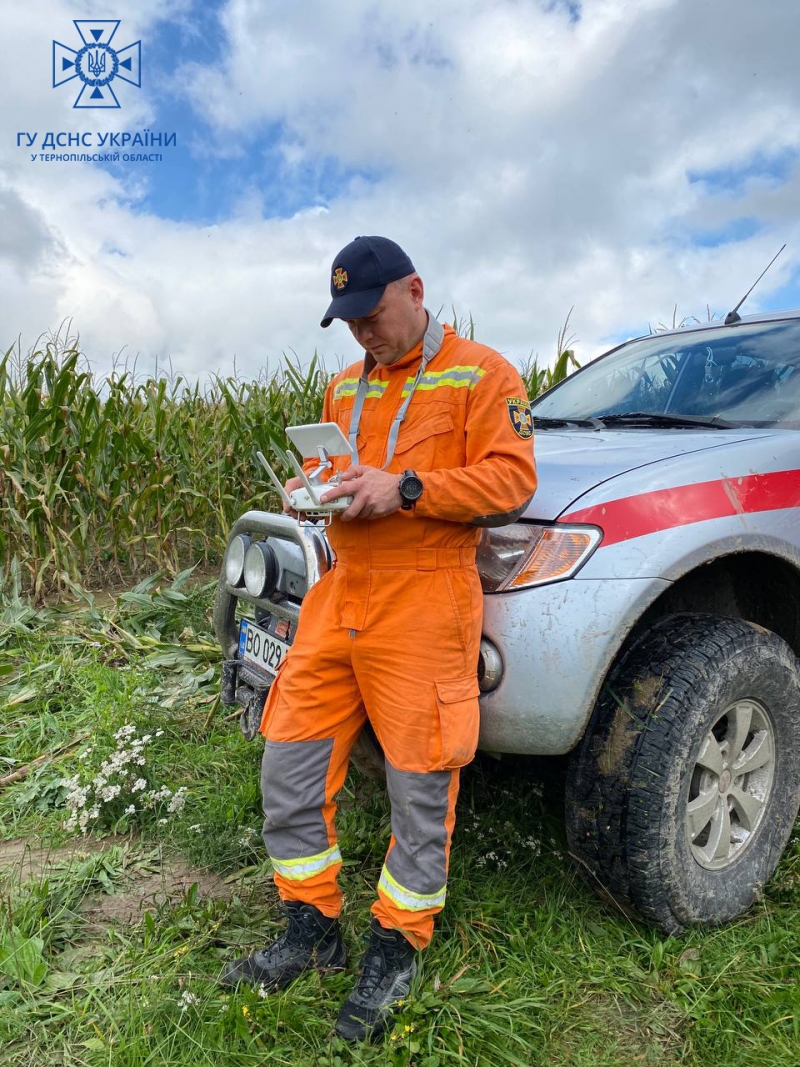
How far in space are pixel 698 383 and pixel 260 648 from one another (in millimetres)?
1940

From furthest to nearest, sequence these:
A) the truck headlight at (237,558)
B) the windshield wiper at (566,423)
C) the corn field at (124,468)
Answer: the corn field at (124,468), the windshield wiper at (566,423), the truck headlight at (237,558)

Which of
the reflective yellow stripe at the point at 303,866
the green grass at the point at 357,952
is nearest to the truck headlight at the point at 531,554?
the reflective yellow stripe at the point at 303,866

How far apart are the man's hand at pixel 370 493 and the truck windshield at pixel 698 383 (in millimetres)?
1401

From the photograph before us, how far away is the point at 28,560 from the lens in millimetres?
5234

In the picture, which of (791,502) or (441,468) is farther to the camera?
(791,502)

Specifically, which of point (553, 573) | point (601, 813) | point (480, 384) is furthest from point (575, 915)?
point (480, 384)

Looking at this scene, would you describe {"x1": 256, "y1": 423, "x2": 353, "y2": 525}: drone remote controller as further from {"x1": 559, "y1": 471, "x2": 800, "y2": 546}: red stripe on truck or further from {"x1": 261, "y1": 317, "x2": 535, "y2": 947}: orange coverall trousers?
{"x1": 559, "y1": 471, "x2": 800, "y2": 546}: red stripe on truck

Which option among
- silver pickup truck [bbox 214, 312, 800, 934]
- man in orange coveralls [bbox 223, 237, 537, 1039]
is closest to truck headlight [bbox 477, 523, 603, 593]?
silver pickup truck [bbox 214, 312, 800, 934]

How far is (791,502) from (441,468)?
114 cm

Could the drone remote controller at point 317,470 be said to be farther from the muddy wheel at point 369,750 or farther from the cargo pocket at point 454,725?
the muddy wheel at point 369,750

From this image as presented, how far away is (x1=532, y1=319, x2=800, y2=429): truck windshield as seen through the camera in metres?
2.76

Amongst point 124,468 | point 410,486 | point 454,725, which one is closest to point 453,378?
point 410,486

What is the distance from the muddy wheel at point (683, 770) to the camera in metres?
2.01

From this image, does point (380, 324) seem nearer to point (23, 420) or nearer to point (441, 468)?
point (441, 468)
